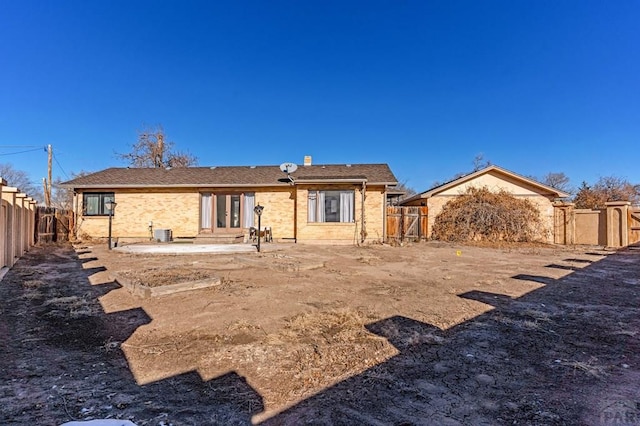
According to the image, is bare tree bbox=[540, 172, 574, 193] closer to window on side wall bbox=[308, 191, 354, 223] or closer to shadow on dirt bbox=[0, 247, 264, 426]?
window on side wall bbox=[308, 191, 354, 223]

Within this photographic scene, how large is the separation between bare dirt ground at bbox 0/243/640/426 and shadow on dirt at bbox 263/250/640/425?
0.05 ft

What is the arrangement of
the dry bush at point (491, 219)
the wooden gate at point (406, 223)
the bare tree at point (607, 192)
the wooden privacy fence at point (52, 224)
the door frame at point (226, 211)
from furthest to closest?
the bare tree at point (607, 192), the wooden gate at point (406, 223), the dry bush at point (491, 219), the door frame at point (226, 211), the wooden privacy fence at point (52, 224)

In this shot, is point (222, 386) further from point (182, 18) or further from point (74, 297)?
point (182, 18)

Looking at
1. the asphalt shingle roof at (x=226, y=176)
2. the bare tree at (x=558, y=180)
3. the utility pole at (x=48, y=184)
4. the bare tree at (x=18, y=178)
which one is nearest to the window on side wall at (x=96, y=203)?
the asphalt shingle roof at (x=226, y=176)

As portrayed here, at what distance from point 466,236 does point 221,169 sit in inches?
512

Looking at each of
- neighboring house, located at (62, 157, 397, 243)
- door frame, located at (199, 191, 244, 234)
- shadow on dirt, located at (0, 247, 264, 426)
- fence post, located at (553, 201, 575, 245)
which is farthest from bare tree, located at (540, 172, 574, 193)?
shadow on dirt, located at (0, 247, 264, 426)

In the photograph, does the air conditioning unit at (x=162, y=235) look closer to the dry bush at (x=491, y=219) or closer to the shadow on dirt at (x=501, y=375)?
the dry bush at (x=491, y=219)

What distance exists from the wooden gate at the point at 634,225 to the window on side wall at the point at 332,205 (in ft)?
39.0

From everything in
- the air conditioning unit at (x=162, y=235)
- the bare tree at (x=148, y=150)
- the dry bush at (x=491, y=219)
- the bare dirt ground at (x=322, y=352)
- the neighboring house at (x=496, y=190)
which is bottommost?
the bare dirt ground at (x=322, y=352)

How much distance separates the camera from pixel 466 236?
1567 cm

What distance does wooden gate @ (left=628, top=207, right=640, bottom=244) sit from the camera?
1394cm

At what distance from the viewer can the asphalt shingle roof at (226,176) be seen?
1479 centimetres

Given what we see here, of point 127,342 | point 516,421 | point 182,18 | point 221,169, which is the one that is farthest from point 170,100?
point 516,421

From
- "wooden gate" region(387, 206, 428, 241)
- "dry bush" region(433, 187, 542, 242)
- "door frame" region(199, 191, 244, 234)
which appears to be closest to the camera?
"door frame" region(199, 191, 244, 234)
